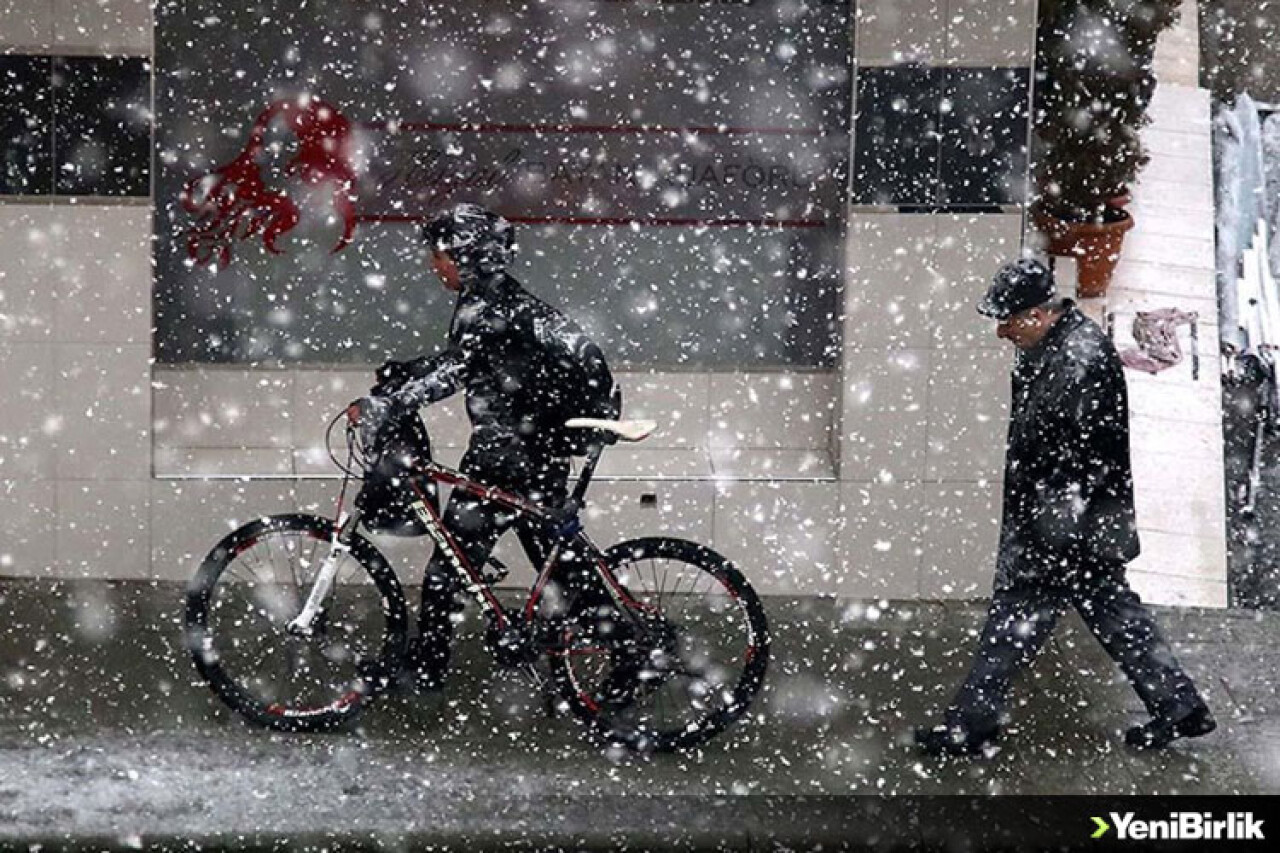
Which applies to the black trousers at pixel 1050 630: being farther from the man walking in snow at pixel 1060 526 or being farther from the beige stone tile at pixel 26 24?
the beige stone tile at pixel 26 24

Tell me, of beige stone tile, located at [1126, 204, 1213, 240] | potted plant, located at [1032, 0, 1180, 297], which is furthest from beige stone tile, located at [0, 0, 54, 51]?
beige stone tile, located at [1126, 204, 1213, 240]

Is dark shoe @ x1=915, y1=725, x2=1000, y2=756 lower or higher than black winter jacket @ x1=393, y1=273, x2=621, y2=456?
lower

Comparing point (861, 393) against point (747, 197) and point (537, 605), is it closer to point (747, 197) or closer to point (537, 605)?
point (747, 197)

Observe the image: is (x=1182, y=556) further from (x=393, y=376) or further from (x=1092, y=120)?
(x=393, y=376)

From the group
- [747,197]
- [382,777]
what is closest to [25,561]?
[382,777]

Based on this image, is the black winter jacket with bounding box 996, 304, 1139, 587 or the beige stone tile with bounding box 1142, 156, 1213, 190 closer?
the black winter jacket with bounding box 996, 304, 1139, 587

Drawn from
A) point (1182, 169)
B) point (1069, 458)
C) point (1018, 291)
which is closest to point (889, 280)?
point (1018, 291)

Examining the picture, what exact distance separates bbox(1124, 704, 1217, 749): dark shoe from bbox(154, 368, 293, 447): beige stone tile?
13.3ft

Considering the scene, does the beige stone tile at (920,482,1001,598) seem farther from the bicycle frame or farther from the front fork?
the front fork

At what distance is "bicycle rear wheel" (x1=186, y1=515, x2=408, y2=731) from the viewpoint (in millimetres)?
8133

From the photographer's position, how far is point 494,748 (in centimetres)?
807

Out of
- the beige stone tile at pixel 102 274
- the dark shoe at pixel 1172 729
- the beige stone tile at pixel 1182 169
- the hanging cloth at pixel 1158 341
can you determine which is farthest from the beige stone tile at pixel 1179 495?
the beige stone tile at pixel 102 274

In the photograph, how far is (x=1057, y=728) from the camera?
8430mm

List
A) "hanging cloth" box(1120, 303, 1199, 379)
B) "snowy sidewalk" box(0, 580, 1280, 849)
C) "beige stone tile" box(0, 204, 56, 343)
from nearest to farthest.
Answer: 1. "snowy sidewalk" box(0, 580, 1280, 849)
2. "beige stone tile" box(0, 204, 56, 343)
3. "hanging cloth" box(1120, 303, 1199, 379)
